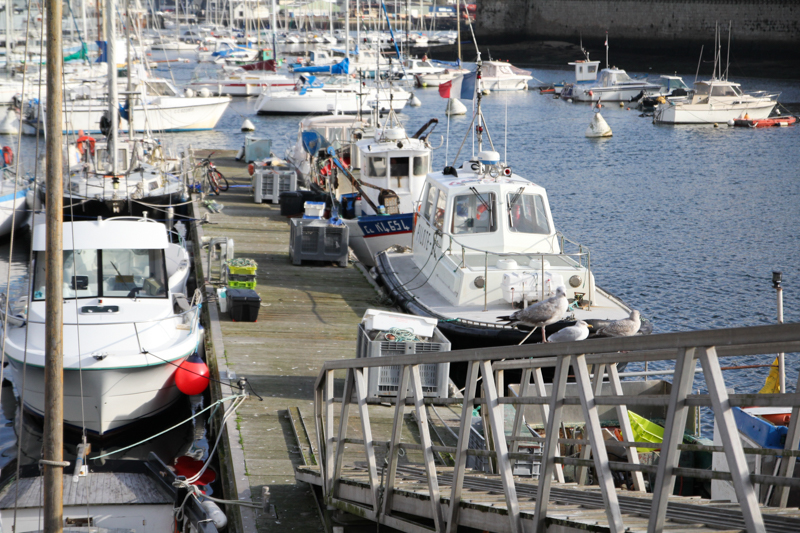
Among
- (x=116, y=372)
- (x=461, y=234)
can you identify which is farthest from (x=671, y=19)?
(x=116, y=372)

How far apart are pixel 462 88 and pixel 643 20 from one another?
74943 millimetres

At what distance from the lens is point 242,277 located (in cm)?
1506

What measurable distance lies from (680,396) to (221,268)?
1350 centimetres

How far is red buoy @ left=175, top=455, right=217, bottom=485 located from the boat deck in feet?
13.9

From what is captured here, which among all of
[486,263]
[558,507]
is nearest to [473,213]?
[486,263]

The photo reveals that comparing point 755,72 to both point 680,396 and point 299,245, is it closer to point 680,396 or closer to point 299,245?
point 299,245

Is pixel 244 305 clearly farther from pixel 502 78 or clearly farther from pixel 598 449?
pixel 502 78

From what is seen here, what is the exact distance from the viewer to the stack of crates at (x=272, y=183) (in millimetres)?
24516

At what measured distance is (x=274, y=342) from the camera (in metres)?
13.0

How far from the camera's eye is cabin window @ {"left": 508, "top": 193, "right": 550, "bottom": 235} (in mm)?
14781

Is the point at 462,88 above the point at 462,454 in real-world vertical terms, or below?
above

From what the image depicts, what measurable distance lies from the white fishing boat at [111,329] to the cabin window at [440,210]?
4.54 meters

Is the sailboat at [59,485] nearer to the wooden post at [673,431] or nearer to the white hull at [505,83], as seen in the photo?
the wooden post at [673,431]

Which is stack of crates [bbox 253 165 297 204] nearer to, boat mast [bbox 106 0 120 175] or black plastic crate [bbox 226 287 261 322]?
boat mast [bbox 106 0 120 175]
